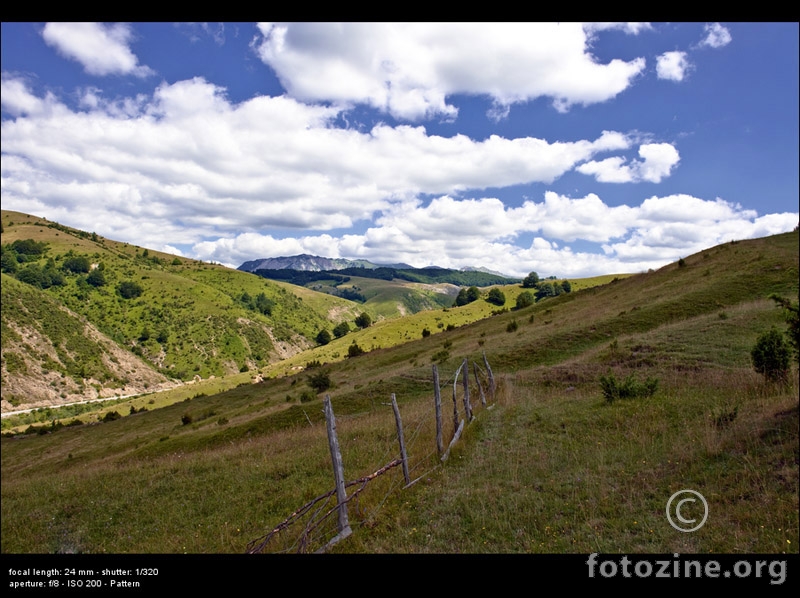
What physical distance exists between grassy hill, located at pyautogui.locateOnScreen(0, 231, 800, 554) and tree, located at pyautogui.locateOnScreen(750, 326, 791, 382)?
474mm

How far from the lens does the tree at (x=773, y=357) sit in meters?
12.5

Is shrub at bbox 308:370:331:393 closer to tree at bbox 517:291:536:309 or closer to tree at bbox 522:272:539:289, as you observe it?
tree at bbox 517:291:536:309

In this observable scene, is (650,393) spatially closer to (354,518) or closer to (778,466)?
(778,466)

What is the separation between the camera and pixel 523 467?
10320mm

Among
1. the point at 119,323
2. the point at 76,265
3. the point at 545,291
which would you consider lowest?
the point at 545,291

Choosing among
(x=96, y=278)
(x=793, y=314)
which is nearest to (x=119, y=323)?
(x=96, y=278)

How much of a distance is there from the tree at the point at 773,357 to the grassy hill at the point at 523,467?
47 centimetres

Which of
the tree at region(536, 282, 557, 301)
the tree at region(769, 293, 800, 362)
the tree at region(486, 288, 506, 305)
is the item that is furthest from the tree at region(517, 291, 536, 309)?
the tree at region(769, 293, 800, 362)

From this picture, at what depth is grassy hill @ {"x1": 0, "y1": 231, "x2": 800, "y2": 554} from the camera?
7406 millimetres

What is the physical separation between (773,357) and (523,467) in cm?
939

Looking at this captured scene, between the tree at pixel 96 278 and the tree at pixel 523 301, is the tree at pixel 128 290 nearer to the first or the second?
the tree at pixel 96 278

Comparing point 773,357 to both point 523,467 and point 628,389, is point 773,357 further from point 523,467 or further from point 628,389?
point 523,467

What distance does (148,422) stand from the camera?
157 feet
